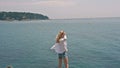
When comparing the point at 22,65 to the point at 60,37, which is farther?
the point at 22,65

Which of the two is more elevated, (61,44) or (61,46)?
(61,44)

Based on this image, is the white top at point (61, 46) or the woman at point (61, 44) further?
the white top at point (61, 46)

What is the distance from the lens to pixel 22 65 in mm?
25250

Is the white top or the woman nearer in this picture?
the woman

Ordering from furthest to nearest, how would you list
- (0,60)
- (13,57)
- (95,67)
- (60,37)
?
(13,57) < (0,60) < (95,67) < (60,37)

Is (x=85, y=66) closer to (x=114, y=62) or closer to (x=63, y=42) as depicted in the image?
(x=114, y=62)

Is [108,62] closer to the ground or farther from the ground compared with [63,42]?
closer to the ground

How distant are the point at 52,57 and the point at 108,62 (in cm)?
643

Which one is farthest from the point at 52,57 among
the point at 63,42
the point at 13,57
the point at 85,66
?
the point at 63,42

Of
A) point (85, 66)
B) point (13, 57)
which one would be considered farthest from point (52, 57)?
point (85, 66)

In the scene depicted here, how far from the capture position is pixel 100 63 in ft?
85.6

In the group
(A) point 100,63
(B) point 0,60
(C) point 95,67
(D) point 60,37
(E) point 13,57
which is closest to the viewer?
(D) point 60,37

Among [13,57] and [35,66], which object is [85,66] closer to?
[35,66]

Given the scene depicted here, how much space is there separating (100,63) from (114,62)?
1.49 meters
